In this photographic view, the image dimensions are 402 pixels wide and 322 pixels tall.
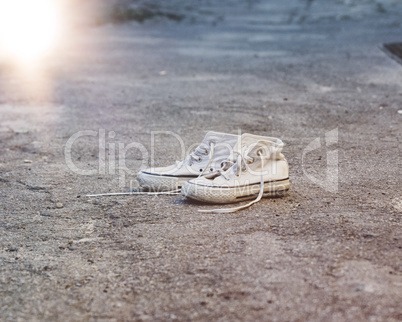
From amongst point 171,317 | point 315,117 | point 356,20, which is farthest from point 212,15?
point 171,317

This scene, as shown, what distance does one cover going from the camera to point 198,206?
2943mm

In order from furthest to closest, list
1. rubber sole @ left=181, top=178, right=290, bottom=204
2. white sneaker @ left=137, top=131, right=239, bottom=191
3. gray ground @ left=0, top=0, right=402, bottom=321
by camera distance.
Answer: white sneaker @ left=137, top=131, right=239, bottom=191, rubber sole @ left=181, top=178, right=290, bottom=204, gray ground @ left=0, top=0, right=402, bottom=321

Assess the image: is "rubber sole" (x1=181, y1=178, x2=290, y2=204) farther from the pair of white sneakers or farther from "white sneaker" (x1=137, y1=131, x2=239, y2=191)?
"white sneaker" (x1=137, y1=131, x2=239, y2=191)

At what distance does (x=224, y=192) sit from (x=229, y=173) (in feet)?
0.43

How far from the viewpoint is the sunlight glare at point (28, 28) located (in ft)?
27.9

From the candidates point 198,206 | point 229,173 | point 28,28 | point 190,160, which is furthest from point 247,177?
point 28,28

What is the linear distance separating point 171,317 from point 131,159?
2.21 meters

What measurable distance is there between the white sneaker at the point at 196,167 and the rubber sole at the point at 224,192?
0.20m

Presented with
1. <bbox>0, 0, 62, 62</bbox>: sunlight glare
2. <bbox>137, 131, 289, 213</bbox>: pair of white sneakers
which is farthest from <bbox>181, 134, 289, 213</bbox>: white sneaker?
<bbox>0, 0, 62, 62</bbox>: sunlight glare

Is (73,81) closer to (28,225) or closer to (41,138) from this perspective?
(41,138)

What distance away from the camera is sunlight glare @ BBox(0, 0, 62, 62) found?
8.49 meters

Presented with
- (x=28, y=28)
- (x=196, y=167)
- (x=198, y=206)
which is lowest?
(x=198, y=206)

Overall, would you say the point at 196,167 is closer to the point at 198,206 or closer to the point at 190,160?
the point at 190,160

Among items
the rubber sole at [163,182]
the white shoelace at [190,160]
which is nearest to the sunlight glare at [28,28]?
the white shoelace at [190,160]
